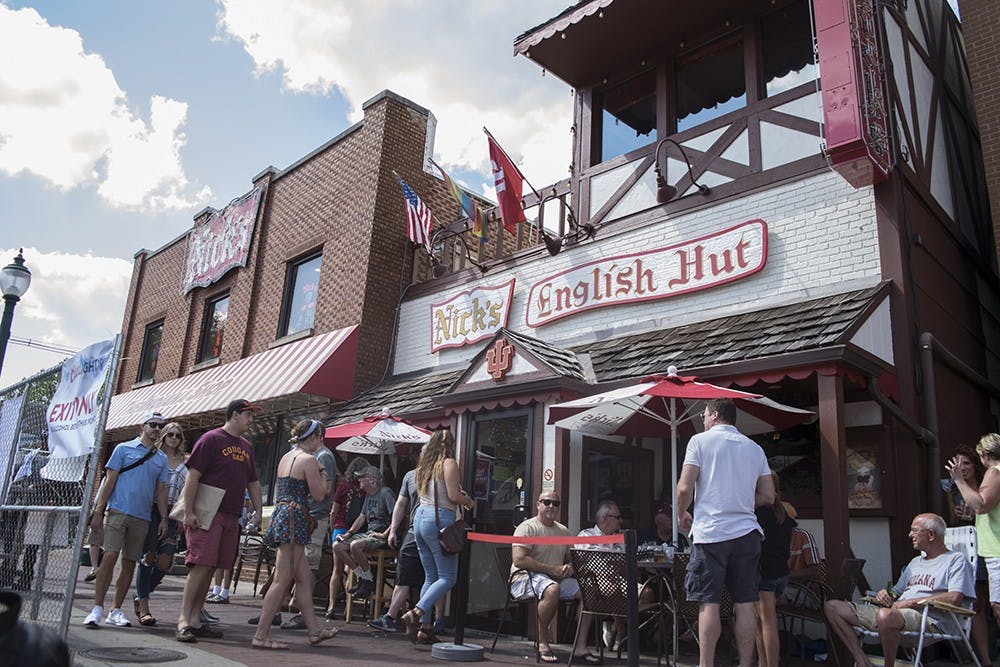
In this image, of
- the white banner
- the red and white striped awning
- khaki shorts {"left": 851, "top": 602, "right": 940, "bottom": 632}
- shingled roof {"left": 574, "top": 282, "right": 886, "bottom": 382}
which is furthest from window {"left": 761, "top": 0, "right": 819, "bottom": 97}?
the white banner

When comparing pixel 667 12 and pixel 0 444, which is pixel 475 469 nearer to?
pixel 0 444

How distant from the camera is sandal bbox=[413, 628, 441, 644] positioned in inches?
262

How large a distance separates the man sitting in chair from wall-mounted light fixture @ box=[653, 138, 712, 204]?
4.64m

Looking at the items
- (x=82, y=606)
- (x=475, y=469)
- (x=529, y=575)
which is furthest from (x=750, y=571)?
(x=82, y=606)

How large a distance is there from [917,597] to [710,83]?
6853 millimetres

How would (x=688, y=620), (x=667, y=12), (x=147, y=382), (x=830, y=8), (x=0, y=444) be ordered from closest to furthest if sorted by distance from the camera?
1. (x=688, y=620)
2. (x=0, y=444)
3. (x=830, y=8)
4. (x=667, y=12)
5. (x=147, y=382)

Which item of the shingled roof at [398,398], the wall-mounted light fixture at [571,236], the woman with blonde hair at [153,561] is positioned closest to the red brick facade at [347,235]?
the shingled roof at [398,398]

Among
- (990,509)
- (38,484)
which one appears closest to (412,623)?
(38,484)

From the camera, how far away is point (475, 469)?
8297 millimetres

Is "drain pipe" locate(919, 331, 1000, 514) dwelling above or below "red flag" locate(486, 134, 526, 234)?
below

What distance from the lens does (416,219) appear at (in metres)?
12.7

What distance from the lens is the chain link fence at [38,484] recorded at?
17.5 ft

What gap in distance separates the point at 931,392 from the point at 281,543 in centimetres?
599

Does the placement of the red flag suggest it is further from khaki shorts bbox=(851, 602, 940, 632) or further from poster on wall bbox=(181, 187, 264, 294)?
poster on wall bbox=(181, 187, 264, 294)
